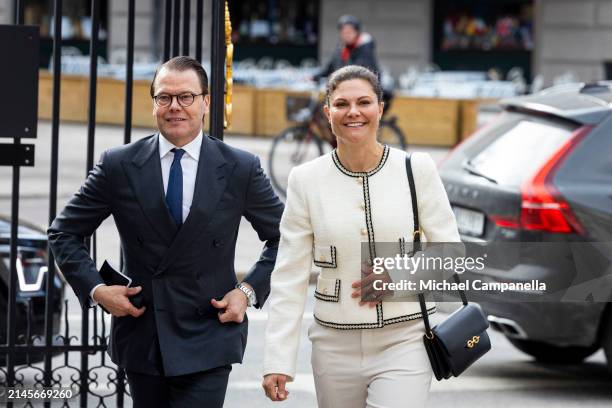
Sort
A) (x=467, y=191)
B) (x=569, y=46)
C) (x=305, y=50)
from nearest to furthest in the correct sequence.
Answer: (x=467, y=191)
(x=569, y=46)
(x=305, y=50)

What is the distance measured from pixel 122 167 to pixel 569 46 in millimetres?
29102

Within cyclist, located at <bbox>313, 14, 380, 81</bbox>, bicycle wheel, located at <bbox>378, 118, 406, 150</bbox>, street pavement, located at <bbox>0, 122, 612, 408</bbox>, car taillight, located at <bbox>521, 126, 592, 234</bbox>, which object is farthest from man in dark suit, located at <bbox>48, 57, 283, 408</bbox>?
bicycle wheel, located at <bbox>378, 118, 406, 150</bbox>

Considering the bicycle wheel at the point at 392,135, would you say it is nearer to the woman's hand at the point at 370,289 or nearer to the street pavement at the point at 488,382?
the street pavement at the point at 488,382

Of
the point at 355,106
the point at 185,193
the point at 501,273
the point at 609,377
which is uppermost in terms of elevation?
the point at 355,106

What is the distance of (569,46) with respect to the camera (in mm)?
32812

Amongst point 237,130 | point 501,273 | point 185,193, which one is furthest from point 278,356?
point 237,130

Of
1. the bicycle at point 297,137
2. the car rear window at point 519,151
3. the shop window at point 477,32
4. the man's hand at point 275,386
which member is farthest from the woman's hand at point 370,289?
the shop window at point 477,32

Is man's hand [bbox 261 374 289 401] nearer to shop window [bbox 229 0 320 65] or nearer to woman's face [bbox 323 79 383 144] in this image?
woman's face [bbox 323 79 383 144]

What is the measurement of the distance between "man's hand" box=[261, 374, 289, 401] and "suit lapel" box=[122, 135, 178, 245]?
0.54 metres

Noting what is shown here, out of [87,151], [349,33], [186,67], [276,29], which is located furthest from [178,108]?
[276,29]

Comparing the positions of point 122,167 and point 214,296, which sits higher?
point 122,167

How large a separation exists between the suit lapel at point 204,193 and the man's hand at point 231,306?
211mm

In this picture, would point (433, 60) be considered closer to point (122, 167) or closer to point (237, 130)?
point (237, 130)

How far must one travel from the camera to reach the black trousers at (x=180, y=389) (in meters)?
4.61
